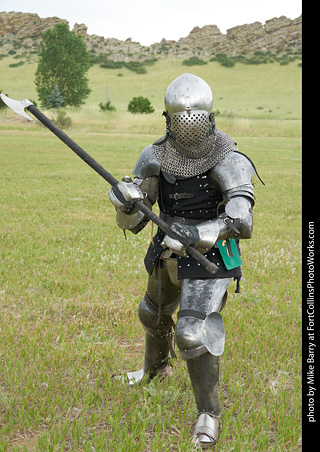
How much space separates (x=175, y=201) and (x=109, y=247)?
4.48 m

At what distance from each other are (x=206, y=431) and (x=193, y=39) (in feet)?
553

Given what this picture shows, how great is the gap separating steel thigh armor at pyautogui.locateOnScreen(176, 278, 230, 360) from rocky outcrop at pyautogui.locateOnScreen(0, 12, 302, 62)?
452ft

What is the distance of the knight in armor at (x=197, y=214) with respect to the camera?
11.0 ft

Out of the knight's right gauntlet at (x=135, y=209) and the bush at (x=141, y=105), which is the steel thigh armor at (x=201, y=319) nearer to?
the knight's right gauntlet at (x=135, y=209)

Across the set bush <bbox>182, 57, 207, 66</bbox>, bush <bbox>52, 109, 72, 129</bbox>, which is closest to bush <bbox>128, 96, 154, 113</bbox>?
bush <bbox>52, 109, 72, 129</bbox>

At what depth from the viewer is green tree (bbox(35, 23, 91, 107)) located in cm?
6662

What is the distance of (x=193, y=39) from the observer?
160000mm

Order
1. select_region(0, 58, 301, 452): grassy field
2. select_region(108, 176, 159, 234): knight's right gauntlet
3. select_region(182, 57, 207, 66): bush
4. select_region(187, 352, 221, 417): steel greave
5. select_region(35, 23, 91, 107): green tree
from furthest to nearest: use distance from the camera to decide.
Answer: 1. select_region(182, 57, 207, 66): bush
2. select_region(35, 23, 91, 107): green tree
3. select_region(108, 176, 159, 234): knight's right gauntlet
4. select_region(0, 58, 301, 452): grassy field
5. select_region(187, 352, 221, 417): steel greave

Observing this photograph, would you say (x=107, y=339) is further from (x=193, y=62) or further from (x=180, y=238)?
(x=193, y=62)

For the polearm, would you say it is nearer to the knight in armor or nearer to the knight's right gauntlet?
the knight in armor

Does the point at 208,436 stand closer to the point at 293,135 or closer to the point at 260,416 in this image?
the point at 260,416

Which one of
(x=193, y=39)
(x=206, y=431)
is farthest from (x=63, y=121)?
(x=193, y=39)
